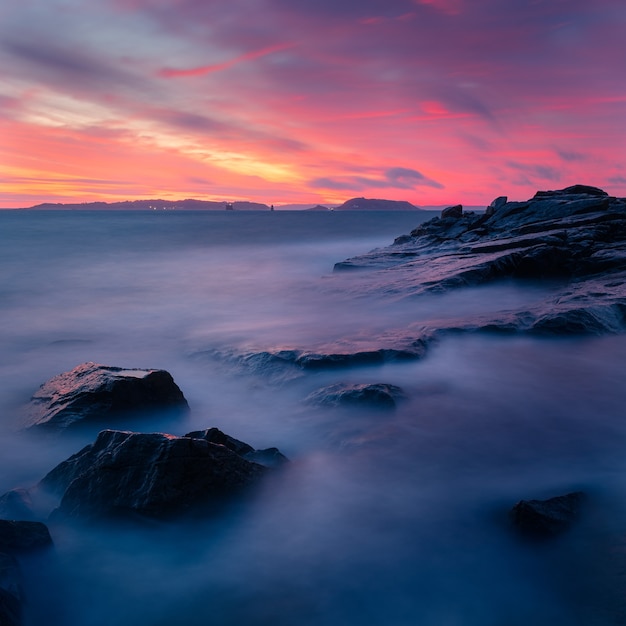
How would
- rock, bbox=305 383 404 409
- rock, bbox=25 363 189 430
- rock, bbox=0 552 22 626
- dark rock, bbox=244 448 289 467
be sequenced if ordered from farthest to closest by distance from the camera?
rock, bbox=305 383 404 409 → rock, bbox=25 363 189 430 → dark rock, bbox=244 448 289 467 → rock, bbox=0 552 22 626

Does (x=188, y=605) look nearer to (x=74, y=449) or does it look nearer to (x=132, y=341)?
(x=74, y=449)

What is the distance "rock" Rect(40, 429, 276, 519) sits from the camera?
4.21 meters

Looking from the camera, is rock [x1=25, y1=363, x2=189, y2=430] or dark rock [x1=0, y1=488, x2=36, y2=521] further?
rock [x1=25, y1=363, x2=189, y2=430]

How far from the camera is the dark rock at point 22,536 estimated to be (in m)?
3.79

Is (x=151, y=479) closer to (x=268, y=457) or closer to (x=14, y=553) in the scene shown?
(x=14, y=553)

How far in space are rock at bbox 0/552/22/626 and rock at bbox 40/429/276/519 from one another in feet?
2.69

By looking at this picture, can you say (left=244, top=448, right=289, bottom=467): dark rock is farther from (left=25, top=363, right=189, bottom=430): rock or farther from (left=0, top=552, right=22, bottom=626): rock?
(left=0, top=552, right=22, bottom=626): rock

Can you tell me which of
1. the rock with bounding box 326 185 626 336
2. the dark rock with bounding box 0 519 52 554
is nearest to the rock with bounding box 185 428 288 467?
the dark rock with bounding box 0 519 52 554

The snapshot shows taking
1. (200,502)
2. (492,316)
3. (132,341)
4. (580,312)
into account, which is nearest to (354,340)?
(492,316)

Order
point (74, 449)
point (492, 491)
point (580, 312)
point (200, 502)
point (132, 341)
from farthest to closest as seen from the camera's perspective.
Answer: point (132, 341), point (580, 312), point (74, 449), point (492, 491), point (200, 502)

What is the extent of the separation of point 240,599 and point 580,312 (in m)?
8.23

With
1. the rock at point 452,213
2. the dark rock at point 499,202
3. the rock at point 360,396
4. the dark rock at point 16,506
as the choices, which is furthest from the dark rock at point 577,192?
the dark rock at point 16,506

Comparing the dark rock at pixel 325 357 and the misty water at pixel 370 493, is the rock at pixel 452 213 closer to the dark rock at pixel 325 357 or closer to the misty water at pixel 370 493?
the misty water at pixel 370 493

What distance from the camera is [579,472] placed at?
505 cm
